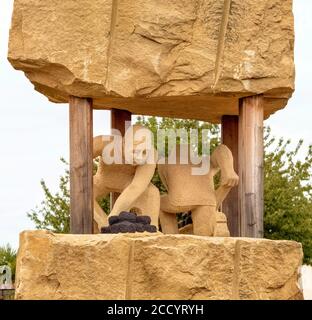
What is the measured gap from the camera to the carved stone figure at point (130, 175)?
52.3ft

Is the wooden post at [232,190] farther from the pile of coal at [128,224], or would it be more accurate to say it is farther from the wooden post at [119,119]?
the pile of coal at [128,224]

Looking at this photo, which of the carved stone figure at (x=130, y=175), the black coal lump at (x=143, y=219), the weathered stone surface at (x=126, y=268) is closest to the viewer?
the weathered stone surface at (x=126, y=268)

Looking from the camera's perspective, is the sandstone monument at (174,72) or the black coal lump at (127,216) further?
the black coal lump at (127,216)

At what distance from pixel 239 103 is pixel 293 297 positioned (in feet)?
7.49

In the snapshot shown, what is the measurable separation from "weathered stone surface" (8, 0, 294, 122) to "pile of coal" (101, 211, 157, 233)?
4.22 ft

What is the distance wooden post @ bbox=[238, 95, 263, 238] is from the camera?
51.4 feet

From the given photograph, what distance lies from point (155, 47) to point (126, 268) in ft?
8.02

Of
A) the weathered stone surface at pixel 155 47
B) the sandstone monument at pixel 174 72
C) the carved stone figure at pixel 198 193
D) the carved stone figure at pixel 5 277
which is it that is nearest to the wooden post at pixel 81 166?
the sandstone monument at pixel 174 72

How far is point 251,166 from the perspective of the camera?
15781mm

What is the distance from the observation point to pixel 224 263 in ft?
48.2

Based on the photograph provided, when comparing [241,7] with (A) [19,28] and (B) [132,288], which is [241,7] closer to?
(A) [19,28]

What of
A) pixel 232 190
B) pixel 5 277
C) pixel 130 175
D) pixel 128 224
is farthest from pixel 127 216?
pixel 5 277

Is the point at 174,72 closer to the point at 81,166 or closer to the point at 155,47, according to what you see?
the point at 155,47

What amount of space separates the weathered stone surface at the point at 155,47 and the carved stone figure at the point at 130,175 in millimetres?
552
